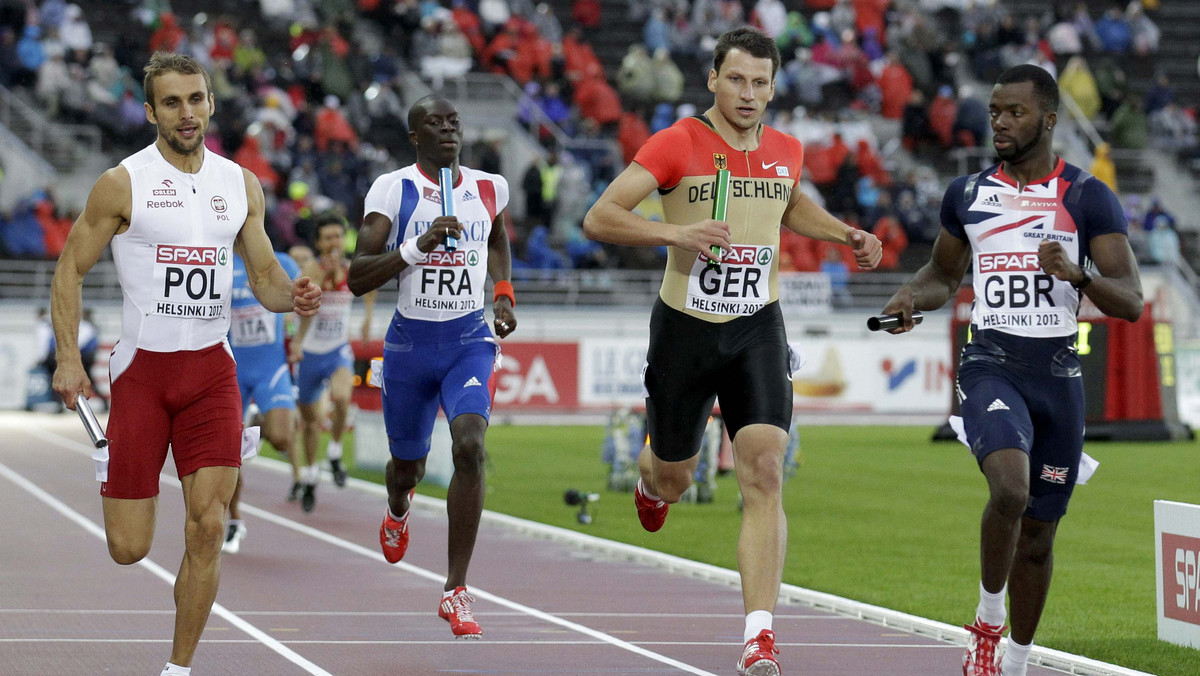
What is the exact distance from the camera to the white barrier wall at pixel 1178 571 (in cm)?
811

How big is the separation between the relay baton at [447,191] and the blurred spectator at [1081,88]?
31.2 metres

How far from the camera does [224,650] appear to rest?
838 centimetres

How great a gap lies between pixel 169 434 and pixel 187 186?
97 cm

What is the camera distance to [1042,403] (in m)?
7.09

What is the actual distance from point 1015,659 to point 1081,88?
3290 centimetres

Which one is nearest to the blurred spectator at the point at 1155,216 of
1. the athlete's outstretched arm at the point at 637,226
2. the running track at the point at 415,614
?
the running track at the point at 415,614

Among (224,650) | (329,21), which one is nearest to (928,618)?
(224,650)

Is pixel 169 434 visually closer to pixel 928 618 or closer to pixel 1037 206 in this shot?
pixel 1037 206

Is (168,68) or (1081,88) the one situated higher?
(1081,88)

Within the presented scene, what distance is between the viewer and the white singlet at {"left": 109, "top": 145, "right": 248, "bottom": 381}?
690 cm

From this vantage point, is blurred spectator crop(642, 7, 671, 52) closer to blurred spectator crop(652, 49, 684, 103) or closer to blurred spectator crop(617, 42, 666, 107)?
blurred spectator crop(652, 49, 684, 103)

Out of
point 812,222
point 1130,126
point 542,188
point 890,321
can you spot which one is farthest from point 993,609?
point 1130,126

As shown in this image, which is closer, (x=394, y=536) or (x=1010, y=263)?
(x=1010, y=263)

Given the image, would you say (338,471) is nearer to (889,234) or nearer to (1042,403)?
(1042,403)
